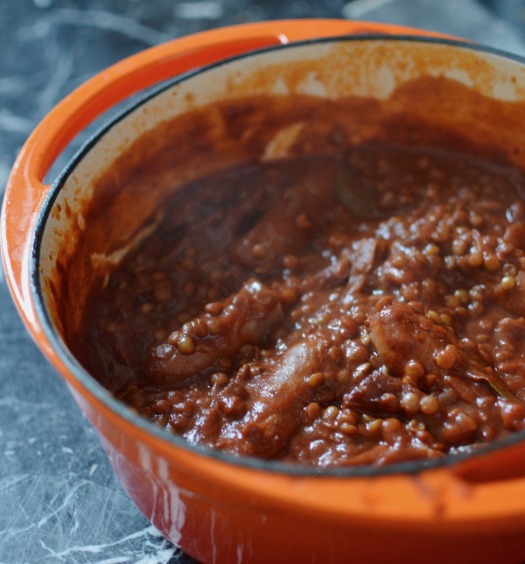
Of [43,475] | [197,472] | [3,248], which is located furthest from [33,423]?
[197,472]

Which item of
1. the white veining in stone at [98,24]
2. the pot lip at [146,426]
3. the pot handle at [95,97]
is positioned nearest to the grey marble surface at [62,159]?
the white veining in stone at [98,24]

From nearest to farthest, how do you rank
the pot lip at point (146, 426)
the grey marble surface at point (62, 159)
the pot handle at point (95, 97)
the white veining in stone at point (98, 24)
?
the pot lip at point (146, 426) < the pot handle at point (95, 97) < the grey marble surface at point (62, 159) < the white veining in stone at point (98, 24)

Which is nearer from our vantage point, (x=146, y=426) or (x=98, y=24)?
(x=146, y=426)

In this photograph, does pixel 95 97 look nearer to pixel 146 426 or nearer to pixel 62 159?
pixel 62 159

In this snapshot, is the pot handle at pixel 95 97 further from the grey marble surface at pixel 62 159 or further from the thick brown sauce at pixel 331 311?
the grey marble surface at pixel 62 159

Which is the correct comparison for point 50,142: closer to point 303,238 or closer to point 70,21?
point 303,238

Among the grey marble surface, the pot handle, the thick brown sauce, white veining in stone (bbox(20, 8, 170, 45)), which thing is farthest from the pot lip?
white veining in stone (bbox(20, 8, 170, 45))

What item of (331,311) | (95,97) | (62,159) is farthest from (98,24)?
(331,311)

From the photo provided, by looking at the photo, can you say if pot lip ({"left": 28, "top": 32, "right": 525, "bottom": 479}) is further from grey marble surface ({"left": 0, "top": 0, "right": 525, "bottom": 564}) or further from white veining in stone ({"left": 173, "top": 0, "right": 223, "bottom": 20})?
white veining in stone ({"left": 173, "top": 0, "right": 223, "bottom": 20})
